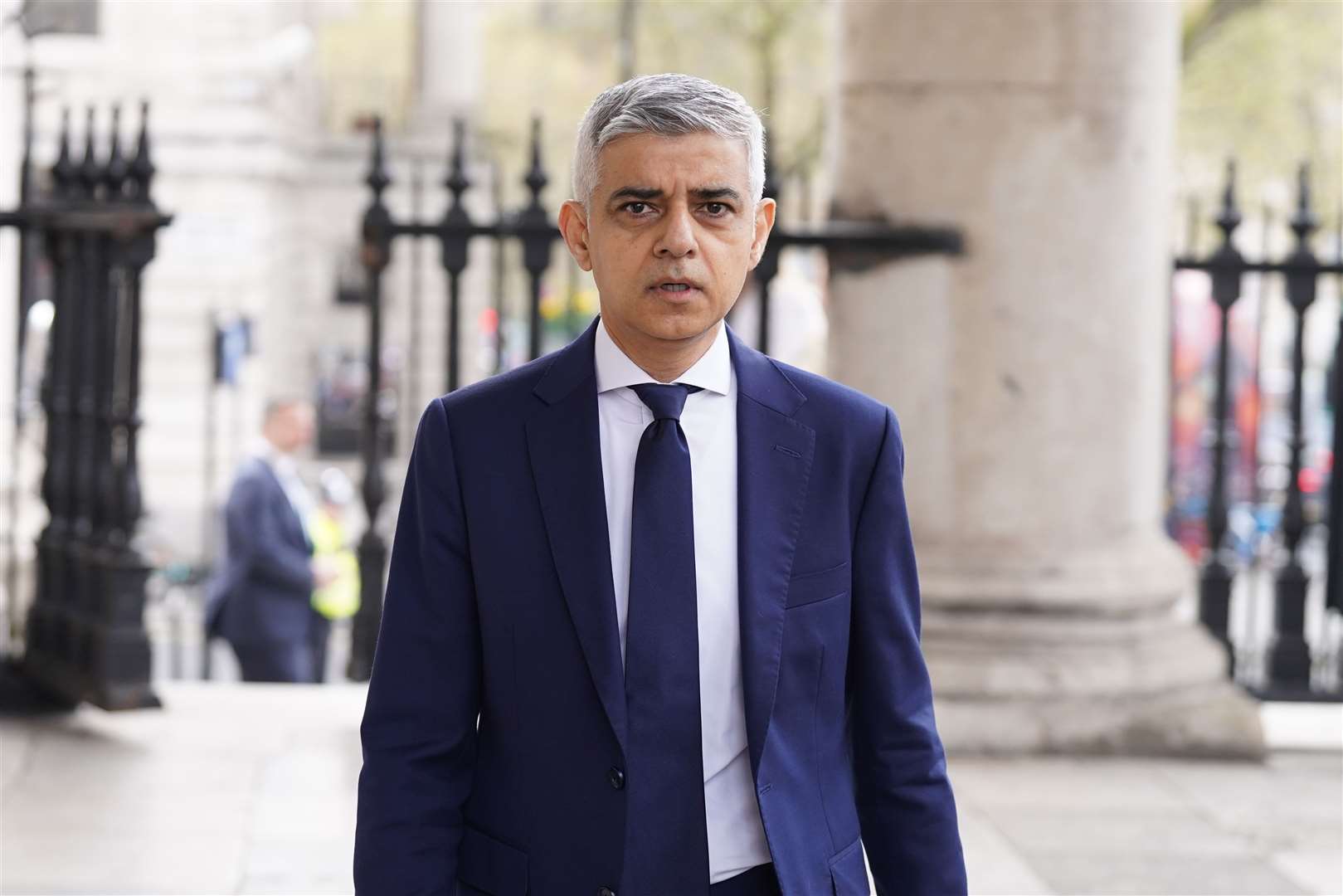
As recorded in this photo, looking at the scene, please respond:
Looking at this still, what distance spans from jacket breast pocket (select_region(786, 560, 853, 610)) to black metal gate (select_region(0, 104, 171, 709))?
3814 mm

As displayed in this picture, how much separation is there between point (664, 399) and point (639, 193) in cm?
26

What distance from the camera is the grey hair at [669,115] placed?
2334mm

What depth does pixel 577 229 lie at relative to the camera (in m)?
2.52

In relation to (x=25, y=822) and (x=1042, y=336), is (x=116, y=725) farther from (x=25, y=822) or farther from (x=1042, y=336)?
(x=1042, y=336)

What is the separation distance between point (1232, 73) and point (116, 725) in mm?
17835

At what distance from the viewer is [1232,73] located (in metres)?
21.2

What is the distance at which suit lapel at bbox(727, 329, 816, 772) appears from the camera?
2387 millimetres

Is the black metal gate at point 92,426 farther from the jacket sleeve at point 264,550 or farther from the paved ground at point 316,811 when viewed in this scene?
the jacket sleeve at point 264,550

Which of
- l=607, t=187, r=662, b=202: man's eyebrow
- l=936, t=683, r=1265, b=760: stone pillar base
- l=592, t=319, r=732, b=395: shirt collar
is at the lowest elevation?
l=936, t=683, r=1265, b=760: stone pillar base

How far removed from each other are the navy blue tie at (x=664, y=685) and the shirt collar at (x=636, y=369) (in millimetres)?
73

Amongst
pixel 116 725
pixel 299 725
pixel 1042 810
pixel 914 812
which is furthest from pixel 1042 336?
pixel 914 812

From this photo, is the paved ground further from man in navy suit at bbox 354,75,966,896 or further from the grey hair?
the grey hair

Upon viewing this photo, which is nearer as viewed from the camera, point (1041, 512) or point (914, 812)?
point (914, 812)

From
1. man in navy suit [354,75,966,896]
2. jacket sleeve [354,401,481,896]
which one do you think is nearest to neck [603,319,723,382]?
man in navy suit [354,75,966,896]
